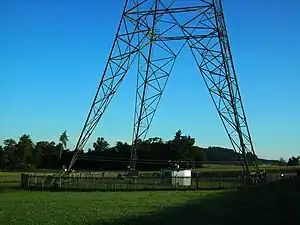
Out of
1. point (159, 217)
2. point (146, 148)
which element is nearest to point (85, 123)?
point (159, 217)

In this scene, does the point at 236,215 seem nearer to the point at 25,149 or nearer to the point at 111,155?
the point at 111,155

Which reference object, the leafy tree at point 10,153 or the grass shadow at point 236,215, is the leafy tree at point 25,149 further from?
the grass shadow at point 236,215

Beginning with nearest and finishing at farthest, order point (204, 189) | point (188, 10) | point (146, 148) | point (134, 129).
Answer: point (188, 10)
point (204, 189)
point (134, 129)
point (146, 148)

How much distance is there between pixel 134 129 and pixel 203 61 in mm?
10168

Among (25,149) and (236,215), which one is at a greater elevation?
(25,149)

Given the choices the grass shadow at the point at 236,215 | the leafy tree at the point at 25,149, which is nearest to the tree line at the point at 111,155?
the leafy tree at the point at 25,149

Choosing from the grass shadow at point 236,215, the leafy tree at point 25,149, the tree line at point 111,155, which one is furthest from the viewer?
the leafy tree at point 25,149

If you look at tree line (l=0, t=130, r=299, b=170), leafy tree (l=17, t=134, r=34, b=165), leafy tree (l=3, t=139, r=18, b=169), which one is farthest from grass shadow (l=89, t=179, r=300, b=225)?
leafy tree (l=3, t=139, r=18, b=169)

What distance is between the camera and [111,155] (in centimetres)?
9600

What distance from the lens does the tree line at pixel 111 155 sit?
8588 centimetres

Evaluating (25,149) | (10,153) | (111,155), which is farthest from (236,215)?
(10,153)

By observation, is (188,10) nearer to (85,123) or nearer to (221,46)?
(221,46)

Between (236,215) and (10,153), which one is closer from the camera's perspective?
(236,215)

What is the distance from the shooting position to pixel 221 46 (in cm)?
3506
